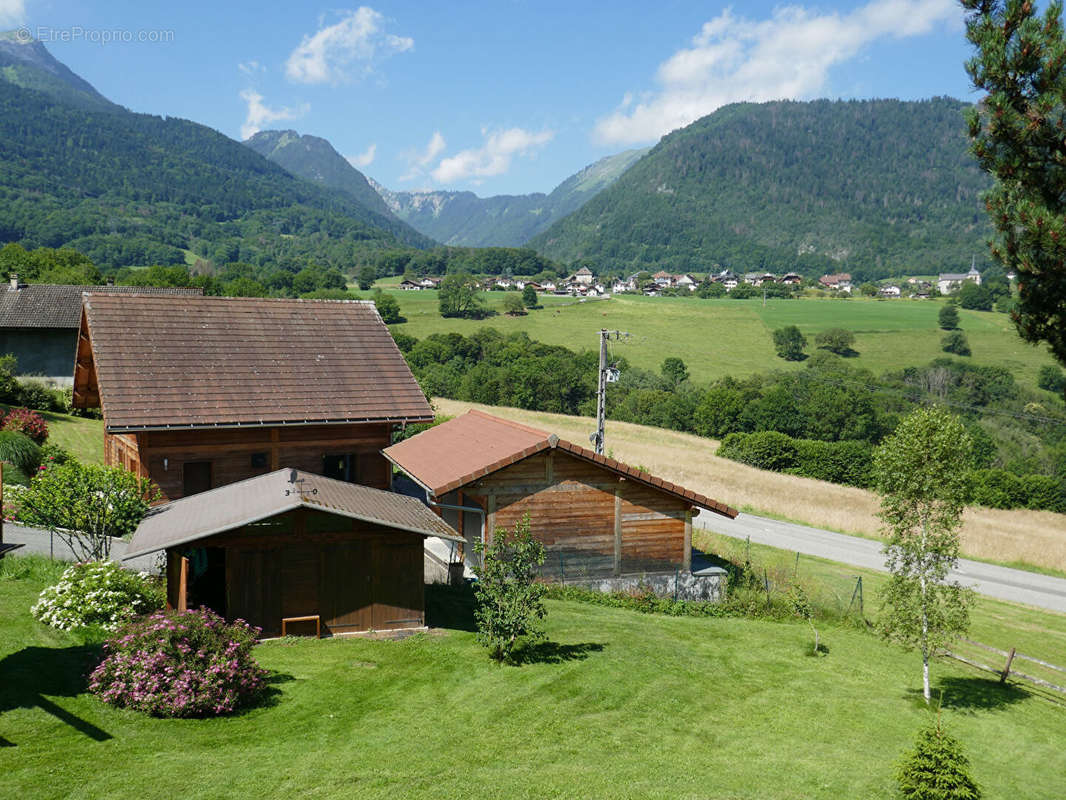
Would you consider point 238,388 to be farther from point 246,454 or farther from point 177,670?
point 177,670

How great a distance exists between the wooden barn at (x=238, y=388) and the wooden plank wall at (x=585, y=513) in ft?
16.4

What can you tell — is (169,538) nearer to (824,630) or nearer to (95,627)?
(95,627)

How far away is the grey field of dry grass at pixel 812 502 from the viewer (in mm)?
41031

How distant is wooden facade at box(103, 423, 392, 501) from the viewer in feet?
79.6

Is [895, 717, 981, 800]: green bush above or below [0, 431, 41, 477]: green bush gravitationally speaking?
below

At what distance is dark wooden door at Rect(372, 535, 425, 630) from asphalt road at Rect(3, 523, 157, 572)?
6.53 metres

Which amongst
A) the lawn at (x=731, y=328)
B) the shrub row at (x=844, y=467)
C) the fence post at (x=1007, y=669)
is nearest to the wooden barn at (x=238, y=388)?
the fence post at (x=1007, y=669)

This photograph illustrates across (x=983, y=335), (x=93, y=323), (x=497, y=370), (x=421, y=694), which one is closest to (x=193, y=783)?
(x=421, y=694)

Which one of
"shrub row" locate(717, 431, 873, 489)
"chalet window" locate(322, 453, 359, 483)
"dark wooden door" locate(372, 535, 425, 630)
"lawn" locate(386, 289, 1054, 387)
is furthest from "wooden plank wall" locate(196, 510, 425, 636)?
"lawn" locate(386, 289, 1054, 387)

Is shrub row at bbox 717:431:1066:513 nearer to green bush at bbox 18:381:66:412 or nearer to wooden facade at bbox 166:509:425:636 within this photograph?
green bush at bbox 18:381:66:412

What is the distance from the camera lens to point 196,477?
988 inches

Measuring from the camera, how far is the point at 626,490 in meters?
24.4

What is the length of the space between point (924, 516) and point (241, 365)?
2052 cm

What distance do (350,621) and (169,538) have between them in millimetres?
4150
